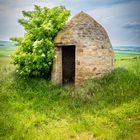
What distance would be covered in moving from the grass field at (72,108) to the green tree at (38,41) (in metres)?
0.54

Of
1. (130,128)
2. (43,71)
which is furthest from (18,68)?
(130,128)

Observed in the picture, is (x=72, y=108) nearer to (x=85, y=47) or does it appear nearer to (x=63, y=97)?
(x=63, y=97)

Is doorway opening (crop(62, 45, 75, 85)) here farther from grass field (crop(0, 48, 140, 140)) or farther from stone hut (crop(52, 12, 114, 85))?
grass field (crop(0, 48, 140, 140))

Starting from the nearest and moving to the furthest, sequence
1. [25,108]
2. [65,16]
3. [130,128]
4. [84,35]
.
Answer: [130,128]
[25,108]
[84,35]
[65,16]

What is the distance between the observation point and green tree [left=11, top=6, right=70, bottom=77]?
11.3 m

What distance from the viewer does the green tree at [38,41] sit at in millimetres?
11266

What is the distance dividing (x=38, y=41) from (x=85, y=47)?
1.89 metres

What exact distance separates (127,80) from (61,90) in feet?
8.24

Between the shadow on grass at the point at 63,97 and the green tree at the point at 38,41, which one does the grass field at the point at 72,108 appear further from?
the green tree at the point at 38,41

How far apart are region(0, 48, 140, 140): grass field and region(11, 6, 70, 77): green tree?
543 mm

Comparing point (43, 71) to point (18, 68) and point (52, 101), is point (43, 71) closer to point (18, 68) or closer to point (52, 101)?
point (18, 68)

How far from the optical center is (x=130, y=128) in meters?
7.74

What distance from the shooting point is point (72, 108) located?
372 inches

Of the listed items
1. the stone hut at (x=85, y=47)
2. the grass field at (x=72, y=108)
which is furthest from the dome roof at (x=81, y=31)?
the grass field at (x=72, y=108)
